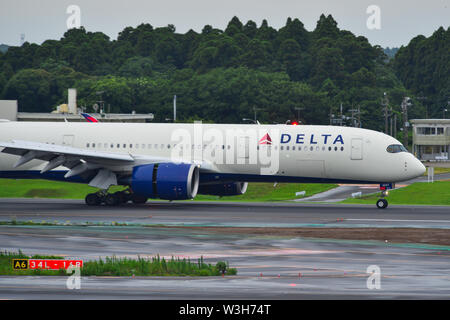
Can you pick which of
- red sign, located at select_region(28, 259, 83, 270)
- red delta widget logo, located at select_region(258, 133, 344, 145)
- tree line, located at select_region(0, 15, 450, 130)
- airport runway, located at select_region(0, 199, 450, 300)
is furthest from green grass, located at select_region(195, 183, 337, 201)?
tree line, located at select_region(0, 15, 450, 130)

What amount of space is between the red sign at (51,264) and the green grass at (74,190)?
94.5ft

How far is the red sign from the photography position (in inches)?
810

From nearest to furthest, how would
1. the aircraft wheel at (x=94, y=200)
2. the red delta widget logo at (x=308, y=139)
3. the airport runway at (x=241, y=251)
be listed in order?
the airport runway at (x=241, y=251), the red delta widget logo at (x=308, y=139), the aircraft wheel at (x=94, y=200)

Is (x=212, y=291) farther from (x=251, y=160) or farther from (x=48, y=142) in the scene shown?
(x=48, y=142)

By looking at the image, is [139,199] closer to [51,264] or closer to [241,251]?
[241,251]

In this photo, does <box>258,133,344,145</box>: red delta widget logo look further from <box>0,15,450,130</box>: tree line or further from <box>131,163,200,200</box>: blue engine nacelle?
<box>0,15,450,130</box>: tree line

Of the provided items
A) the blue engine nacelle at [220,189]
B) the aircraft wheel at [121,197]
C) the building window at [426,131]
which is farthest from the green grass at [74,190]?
Result: the building window at [426,131]

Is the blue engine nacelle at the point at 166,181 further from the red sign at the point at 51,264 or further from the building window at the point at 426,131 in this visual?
the building window at the point at 426,131

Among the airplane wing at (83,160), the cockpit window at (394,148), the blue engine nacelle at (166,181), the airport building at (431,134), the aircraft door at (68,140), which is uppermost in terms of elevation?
the airport building at (431,134)

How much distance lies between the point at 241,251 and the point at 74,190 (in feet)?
107

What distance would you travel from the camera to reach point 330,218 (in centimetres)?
3506

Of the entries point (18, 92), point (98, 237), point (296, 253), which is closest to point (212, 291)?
point (296, 253)

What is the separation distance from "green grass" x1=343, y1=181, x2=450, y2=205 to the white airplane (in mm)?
7901

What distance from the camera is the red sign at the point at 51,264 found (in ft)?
67.5
